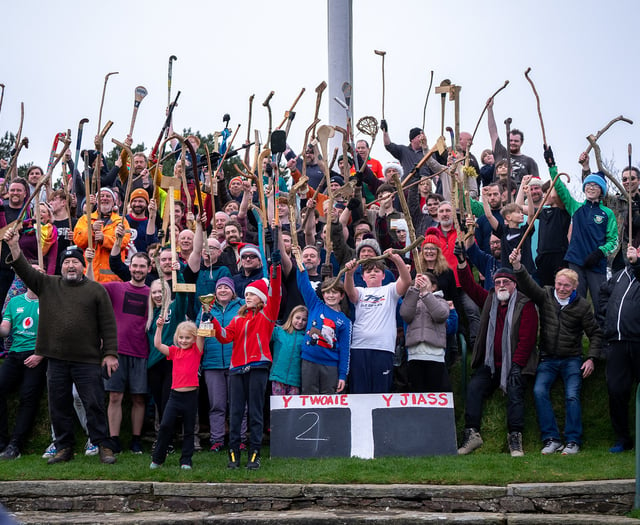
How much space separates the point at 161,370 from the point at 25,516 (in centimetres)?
234

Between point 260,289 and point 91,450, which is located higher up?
point 260,289

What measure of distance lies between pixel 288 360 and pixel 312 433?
2.67 ft

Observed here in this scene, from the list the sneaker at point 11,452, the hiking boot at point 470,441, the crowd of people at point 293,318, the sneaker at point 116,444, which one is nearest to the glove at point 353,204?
the crowd of people at point 293,318

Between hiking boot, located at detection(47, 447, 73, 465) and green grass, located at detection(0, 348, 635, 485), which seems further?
hiking boot, located at detection(47, 447, 73, 465)

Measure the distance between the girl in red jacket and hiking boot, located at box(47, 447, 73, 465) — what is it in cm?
179

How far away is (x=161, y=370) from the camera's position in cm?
980

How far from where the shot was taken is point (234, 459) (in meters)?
8.48

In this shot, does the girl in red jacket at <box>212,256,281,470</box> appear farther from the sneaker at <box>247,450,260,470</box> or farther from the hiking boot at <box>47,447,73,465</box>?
the hiking boot at <box>47,447,73,465</box>

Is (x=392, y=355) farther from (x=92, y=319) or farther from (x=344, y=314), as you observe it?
(x=92, y=319)

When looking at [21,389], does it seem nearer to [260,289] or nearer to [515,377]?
[260,289]

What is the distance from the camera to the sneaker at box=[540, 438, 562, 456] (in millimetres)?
9180

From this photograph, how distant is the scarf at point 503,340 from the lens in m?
9.66

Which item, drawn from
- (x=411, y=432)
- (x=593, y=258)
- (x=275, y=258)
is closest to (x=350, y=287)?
(x=275, y=258)

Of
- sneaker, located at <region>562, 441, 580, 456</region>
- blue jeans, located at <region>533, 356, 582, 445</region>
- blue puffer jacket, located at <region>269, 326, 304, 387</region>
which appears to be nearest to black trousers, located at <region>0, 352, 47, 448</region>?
blue puffer jacket, located at <region>269, 326, 304, 387</region>
